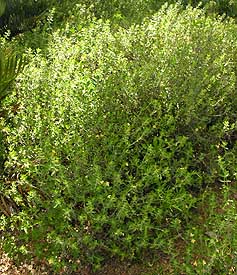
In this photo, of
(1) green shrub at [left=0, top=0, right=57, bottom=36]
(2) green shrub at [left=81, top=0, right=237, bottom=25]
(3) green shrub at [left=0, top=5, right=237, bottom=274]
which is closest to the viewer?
(3) green shrub at [left=0, top=5, right=237, bottom=274]

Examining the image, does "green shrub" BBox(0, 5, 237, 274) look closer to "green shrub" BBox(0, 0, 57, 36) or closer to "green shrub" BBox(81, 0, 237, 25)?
"green shrub" BBox(0, 0, 57, 36)

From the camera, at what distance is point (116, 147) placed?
3.44 m

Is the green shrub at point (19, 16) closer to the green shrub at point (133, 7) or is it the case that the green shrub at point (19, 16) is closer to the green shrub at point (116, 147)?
the green shrub at point (133, 7)

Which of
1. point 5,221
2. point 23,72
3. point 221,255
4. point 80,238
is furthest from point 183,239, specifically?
point 23,72

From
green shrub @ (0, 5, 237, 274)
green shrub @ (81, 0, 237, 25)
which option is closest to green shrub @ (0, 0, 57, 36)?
→ green shrub @ (81, 0, 237, 25)

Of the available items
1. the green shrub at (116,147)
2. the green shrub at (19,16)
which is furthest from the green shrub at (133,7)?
the green shrub at (116,147)

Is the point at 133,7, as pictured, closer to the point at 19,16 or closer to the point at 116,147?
the point at 19,16

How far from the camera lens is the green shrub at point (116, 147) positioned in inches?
126

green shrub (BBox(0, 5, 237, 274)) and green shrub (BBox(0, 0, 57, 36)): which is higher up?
green shrub (BBox(0, 0, 57, 36))

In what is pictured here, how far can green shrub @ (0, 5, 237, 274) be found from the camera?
3.19m

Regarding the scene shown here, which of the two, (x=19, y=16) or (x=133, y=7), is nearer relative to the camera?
(x=19, y=16)

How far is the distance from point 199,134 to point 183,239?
2.80ft

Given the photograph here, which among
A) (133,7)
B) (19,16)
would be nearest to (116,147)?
(19,16)

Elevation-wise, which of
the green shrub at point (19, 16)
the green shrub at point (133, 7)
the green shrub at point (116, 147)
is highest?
the green shrub at point (133, 7)
